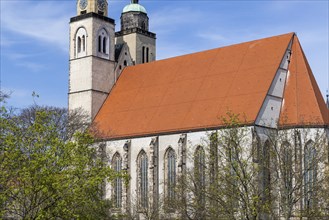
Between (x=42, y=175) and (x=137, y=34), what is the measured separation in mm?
40258

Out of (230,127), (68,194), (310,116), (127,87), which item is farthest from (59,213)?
(127,87)

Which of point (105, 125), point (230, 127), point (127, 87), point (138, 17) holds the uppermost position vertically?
point (138, 17)

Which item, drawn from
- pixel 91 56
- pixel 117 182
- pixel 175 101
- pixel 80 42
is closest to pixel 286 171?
pixel 175 101

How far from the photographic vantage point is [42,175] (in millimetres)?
23422

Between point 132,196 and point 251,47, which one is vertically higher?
point 251,47

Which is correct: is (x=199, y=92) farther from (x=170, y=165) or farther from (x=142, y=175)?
(x=142, y=175)

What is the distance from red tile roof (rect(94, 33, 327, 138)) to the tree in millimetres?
20399

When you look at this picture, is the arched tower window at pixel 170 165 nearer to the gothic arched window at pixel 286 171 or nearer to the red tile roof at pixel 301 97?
the red tile roof at pixel 301 97

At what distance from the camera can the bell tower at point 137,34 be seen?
205ft

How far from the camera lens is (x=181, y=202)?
124ft

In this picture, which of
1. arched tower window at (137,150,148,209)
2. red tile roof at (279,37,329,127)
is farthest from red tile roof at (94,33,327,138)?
arched tower window at (137,150,148,209)

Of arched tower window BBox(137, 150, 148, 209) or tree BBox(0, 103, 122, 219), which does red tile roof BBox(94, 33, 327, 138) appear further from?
tree BBox(0, 103, 122, 219)

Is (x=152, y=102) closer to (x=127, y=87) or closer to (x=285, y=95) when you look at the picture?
(x=127, y=87)

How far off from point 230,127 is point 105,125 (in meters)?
22.6
